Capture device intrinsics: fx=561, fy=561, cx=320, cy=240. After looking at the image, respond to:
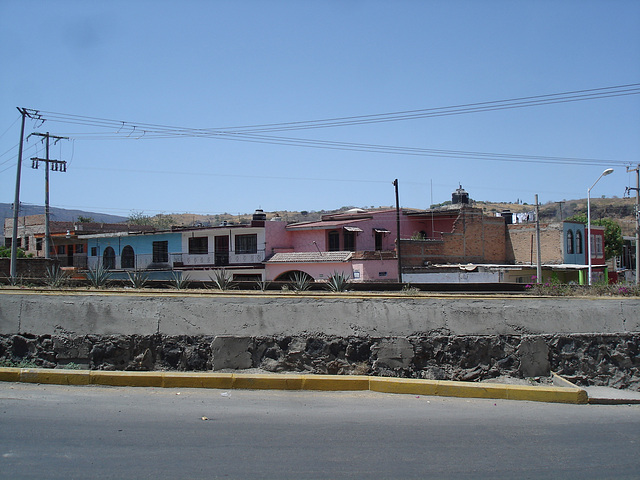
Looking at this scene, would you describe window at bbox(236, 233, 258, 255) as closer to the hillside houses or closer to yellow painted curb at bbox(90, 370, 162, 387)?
the hillside houses

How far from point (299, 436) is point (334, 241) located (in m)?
38.3

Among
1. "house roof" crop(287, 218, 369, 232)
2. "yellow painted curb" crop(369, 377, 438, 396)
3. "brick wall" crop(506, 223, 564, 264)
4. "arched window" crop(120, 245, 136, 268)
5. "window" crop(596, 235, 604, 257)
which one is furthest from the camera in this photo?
"arched window" crop(120, 245, 136, 268)

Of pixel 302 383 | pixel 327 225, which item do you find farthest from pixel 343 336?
pixel 327 225

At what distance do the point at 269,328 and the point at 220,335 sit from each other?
716 millimetres

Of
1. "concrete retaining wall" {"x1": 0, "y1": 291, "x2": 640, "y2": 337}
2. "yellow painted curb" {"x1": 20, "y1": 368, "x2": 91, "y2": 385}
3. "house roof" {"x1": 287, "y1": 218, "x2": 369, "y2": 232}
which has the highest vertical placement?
"house roof" {"x1": 287, "y1": 218, "x2": 369, "y2": 232}

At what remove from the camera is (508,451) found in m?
5.54

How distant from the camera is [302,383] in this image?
7652mm

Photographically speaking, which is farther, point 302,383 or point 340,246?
point 340,246

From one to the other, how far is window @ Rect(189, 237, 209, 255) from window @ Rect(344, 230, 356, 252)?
12.3 meters

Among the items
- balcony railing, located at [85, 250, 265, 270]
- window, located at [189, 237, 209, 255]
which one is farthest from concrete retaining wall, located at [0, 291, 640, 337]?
window, located at [189, 237, 209, 255]

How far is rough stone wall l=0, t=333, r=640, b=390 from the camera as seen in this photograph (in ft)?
26.0

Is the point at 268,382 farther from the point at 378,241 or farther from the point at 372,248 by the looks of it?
the point at 378,241

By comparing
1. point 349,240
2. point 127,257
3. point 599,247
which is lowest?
point 127,257

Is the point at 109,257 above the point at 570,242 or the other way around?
the other way around
